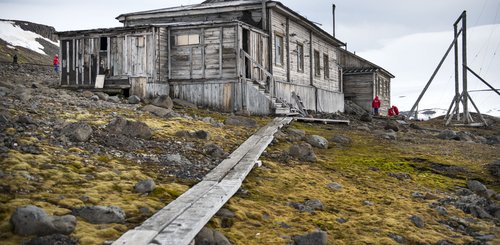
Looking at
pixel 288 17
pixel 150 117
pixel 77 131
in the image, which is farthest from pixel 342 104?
pixel 77 131

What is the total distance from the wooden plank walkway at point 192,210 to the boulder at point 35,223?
0.67 m

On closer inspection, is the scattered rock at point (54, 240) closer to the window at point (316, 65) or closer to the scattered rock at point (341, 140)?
the scattered rock at point (341, 140)

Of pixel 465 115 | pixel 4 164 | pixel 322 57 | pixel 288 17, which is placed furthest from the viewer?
pixel 322 57

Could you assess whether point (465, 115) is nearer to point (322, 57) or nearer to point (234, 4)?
point (322, 57)

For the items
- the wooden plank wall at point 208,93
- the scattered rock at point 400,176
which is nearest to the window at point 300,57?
the wooden plank wall at point 208,93

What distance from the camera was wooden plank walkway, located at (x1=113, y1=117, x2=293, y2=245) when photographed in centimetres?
361

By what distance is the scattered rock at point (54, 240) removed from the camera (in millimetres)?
3558

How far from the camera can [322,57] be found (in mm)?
27844

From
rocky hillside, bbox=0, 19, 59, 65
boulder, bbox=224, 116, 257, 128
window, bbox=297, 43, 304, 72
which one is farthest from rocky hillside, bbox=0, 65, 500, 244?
rocky hillside, bbox=0, 19, 59, 65

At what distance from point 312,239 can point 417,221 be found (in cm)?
206

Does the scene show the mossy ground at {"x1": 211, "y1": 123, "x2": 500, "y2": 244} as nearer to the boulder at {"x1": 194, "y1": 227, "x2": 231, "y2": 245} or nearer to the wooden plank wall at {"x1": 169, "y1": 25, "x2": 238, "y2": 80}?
the boulder at {"x1": 194, "y1": 227, "x2": 231, "y2": 245}

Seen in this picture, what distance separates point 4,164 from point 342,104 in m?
28.4

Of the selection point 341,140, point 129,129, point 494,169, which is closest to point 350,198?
point 129,129

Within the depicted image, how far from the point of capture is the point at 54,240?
3641 mm
